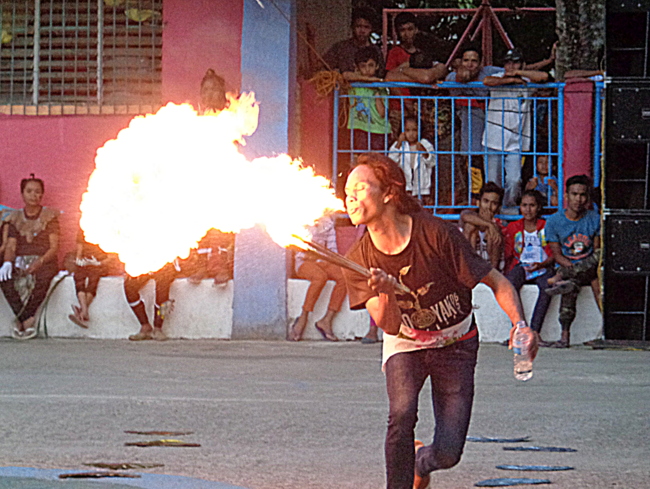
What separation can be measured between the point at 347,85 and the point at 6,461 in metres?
7.37

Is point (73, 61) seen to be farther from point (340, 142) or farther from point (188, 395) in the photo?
point (188, 395)

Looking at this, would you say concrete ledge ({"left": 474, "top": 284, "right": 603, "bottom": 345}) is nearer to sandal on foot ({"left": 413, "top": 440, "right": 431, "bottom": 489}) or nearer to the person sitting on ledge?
the person sitting on ledge

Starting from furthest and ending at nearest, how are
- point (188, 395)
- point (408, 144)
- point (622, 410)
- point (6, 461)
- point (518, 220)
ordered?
1. point (408, 144)
2. point (518, 220)
3. point (188, 395)
4. point (622, 410)
5. point (6, 461)

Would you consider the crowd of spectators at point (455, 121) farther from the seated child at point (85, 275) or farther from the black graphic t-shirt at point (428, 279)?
the black graphic t-shirt at point (428, 279)

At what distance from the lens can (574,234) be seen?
444 inches

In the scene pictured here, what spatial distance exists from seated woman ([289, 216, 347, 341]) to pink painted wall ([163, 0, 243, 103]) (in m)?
2.00

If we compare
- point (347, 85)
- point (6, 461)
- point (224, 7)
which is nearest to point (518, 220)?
point (347, 85)

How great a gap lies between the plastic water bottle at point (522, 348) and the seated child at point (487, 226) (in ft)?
22.8

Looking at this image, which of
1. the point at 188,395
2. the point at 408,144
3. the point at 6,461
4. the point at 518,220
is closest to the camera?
the point at 6,461

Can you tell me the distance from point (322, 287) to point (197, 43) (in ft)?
10.1

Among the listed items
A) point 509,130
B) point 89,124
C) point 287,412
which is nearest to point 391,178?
point 287,412

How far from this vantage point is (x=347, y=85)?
12328mm

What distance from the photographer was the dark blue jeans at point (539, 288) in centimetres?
1138

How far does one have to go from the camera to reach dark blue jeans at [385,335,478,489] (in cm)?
458
